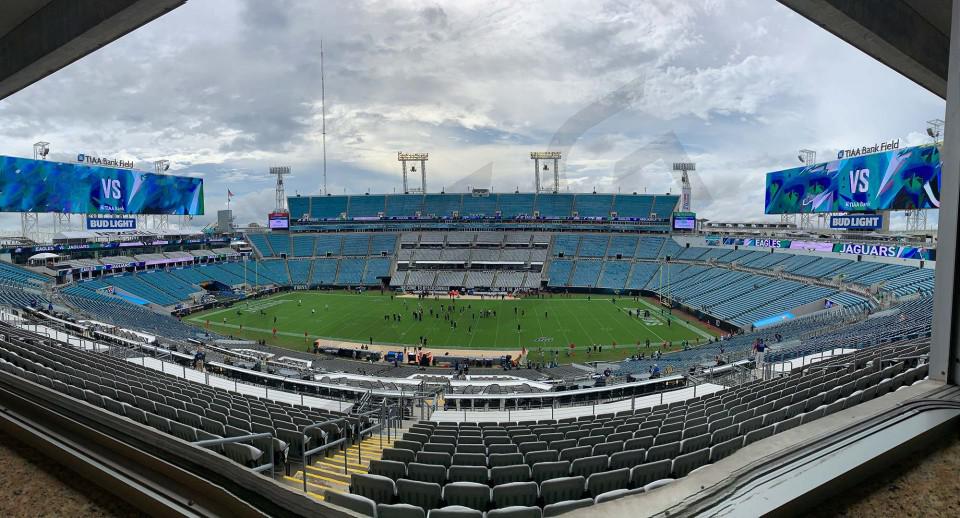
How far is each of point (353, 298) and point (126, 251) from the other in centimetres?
2818

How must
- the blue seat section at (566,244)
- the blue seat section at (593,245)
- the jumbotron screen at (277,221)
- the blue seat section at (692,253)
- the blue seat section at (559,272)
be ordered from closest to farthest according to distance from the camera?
the blue seat section at (692,253)
the blue seat section at (559,272)
the blue seat section at (593,245)
the blue seat section at (566,244)
the jumbotron screen at (277,221)

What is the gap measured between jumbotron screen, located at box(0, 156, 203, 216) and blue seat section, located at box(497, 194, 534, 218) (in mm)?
44634

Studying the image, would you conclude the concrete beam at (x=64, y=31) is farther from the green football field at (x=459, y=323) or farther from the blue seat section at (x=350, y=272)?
the blue seat section at (x=350, y=272)

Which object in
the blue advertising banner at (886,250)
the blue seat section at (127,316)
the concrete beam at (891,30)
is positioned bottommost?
the blue seat section at (127,316)

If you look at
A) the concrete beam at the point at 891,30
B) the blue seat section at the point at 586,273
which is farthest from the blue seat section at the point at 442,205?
the concrete beam at the point at 891,30

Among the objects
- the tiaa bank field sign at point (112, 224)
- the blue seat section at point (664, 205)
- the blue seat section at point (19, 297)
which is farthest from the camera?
the blue seat section at point (664, 205)

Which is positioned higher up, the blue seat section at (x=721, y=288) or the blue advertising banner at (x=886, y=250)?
the blue advertising banner at (x=886, y=250)

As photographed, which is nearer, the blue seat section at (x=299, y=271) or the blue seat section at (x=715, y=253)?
the blue seat section at (x=715, y=253)

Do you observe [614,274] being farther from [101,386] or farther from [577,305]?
[101,386]

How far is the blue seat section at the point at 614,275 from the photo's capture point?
56.8m

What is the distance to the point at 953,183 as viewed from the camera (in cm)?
355

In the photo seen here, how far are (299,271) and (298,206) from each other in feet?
67.6

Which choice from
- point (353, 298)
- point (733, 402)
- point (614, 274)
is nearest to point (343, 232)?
point (353, 298)

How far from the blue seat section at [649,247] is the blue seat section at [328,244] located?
43.5m
